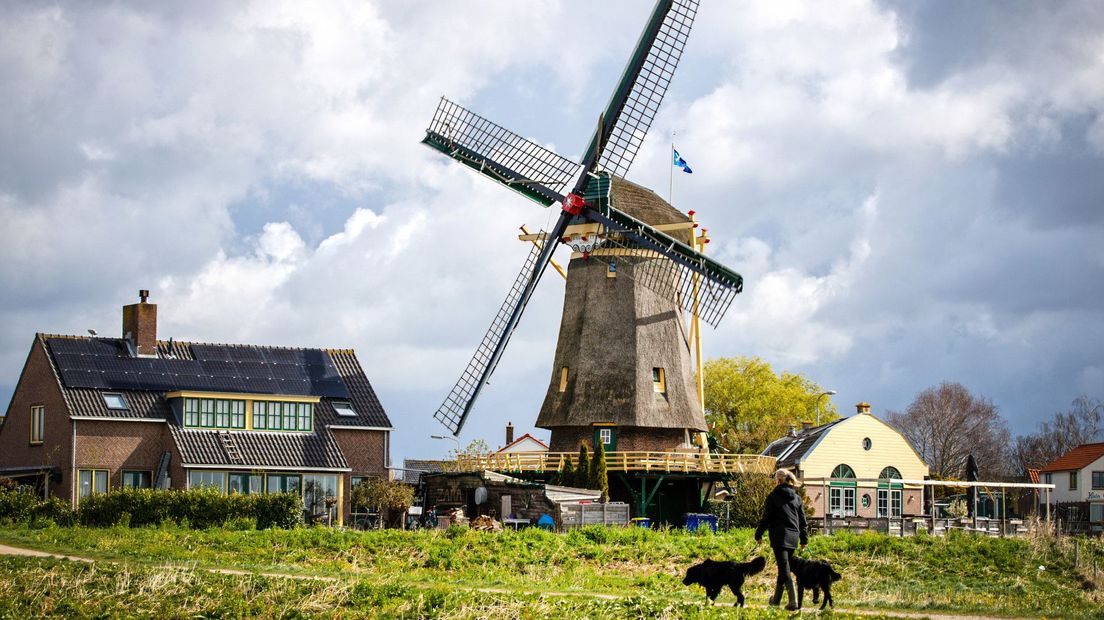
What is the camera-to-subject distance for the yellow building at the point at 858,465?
51781 mm

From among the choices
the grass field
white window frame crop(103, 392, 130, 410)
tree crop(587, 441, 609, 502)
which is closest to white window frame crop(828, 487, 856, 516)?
tree crop(587, 441, 609, 502)

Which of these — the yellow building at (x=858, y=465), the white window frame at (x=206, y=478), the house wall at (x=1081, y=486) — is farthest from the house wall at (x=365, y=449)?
the house wall at (x=1081, y=486)

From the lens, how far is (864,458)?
53312 mm

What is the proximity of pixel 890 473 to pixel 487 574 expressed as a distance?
33.8 metres

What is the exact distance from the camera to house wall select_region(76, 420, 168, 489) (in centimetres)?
4065

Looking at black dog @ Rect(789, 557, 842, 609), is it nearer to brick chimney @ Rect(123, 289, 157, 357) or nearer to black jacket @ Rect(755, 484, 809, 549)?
black jacket @ Rect(755, 484, 809, 549)

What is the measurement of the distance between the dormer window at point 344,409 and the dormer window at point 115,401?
720 cm

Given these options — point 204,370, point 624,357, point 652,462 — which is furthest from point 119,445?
point 652,462

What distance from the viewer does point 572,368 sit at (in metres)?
44.2

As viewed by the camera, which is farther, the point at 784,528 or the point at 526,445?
the point at 526,445

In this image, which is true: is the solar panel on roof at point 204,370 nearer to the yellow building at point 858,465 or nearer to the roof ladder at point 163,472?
the roof ladder at point 163,472

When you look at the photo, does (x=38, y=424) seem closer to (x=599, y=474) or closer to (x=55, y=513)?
(x=55, y=513)

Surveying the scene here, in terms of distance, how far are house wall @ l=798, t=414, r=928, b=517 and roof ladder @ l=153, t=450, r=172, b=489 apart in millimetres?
24109

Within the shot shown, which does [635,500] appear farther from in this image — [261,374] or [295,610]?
[295,610]
